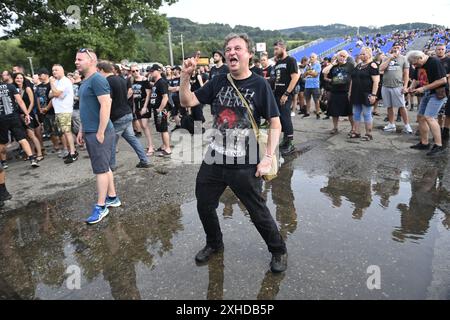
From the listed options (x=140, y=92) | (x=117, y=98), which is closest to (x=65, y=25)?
(x=140, y=92)

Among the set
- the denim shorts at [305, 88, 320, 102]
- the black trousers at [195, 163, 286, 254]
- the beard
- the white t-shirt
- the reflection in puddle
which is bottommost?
the reflection in puddle

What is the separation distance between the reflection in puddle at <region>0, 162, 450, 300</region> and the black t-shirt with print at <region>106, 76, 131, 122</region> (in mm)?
1692

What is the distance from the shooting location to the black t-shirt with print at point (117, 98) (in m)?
5.52

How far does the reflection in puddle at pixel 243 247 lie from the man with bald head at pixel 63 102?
2315mm

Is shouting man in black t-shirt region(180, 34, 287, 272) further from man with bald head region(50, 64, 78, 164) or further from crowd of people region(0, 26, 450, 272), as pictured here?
man with bald head region(50, 64, 78, 164)

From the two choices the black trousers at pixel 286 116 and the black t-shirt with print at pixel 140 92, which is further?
the black t-shirt with print at pixel 140 92

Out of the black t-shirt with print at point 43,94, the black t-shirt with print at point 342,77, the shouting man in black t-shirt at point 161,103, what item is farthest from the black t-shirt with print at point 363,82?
the black t-shirt with print at point 43,94

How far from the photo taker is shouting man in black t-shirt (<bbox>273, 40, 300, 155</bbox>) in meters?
6.23

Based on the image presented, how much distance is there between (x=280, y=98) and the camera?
6.51m

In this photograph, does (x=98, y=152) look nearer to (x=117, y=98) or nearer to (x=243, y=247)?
(x=117, y=98)

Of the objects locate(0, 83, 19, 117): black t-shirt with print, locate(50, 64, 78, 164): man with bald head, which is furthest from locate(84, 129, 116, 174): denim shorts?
locate(0, 83, 19, 117): black t-shirt with print

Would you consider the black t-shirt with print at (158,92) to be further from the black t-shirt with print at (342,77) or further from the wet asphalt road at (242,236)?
the black t-shirt with print at (342,77)
